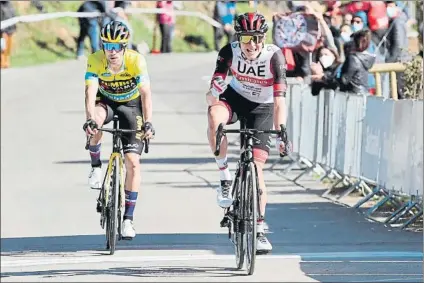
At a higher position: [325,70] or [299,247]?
[325,70]

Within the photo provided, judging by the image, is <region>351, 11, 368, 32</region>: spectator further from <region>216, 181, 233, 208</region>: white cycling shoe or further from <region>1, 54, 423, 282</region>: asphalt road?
<region>216, 181, 233, 208</region>: white cycling shoe

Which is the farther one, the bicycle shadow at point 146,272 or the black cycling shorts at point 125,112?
the black cycling shorts at point 125,112

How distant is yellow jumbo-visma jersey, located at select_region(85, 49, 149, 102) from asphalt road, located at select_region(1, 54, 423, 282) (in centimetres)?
132

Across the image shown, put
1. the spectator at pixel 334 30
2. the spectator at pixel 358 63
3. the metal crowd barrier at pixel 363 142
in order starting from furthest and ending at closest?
the spectator at pixel 334 30, the spectator at pixel 358 63, the metal crowd barrier at pixel 363 142

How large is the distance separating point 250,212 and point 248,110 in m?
0.74

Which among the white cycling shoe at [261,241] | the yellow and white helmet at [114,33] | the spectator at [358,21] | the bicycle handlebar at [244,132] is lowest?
the white cycling shoe at [261,241]

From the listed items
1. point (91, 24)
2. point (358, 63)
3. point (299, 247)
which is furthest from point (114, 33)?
point (358, 63)

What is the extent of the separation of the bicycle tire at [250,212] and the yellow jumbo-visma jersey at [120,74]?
40.8 inches

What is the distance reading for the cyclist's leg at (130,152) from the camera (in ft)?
39.3

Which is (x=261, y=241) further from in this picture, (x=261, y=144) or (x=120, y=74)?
(x=120, y=74)

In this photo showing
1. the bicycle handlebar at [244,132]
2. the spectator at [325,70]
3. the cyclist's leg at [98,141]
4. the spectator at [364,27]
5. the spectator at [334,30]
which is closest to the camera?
the bicycle handlebar at [244,132]

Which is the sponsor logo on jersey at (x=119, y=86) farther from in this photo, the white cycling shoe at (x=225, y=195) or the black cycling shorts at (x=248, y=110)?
the white cycling shoe at (x=225, y=195)

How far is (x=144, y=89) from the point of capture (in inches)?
459

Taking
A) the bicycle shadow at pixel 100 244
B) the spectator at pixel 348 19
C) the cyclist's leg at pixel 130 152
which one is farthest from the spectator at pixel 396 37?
the cyclist's leg at pixel 130 152
